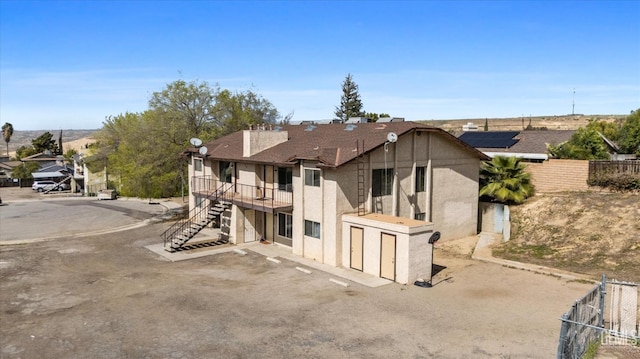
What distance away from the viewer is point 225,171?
107ft

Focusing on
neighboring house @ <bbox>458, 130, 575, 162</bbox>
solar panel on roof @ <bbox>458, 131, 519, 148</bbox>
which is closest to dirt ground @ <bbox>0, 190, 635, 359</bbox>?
neighboring house @ <bbox>458, 130, 575, 162</bbox>

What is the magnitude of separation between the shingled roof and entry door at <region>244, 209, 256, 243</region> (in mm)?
3432

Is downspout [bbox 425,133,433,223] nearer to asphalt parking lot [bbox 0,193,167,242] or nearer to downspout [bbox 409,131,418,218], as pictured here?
downspout [bbox 409,131,418,218]

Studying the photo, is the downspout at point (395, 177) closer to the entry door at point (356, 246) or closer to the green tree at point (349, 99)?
the entry door at point (356, 246)

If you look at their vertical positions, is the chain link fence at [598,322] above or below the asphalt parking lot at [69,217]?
above

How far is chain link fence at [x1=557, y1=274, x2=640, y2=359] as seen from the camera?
1126cm

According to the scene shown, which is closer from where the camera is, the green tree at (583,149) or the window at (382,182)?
the window at (382,182)

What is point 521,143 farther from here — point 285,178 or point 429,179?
point 285,178

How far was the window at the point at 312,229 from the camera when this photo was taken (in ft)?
81.8

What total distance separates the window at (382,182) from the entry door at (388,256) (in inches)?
166

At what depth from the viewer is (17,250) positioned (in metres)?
28.2

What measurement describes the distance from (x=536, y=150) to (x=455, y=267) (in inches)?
897

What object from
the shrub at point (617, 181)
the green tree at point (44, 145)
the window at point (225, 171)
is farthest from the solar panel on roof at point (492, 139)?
the green tree at point (44, 145)

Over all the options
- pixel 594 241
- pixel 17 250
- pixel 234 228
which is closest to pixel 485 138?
pixel 594 241
